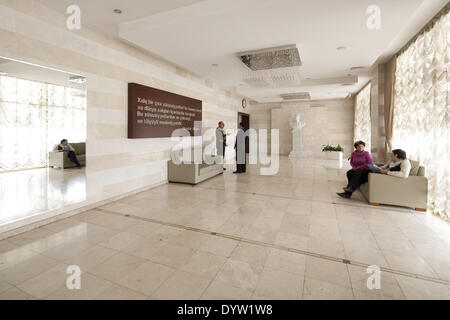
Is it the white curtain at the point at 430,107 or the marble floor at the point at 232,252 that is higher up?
the white curtain at the point at 430,107

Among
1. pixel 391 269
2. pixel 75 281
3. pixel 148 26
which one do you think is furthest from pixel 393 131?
pixel 75 281

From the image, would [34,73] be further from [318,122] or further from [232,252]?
[318,122]

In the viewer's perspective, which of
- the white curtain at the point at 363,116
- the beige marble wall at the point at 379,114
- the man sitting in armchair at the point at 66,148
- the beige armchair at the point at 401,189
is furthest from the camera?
the white curtain at the point at 363,116

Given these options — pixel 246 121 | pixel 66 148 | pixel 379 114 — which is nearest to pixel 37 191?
pixel 66 148

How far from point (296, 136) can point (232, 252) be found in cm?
1122

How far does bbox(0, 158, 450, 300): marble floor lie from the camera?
193 cm

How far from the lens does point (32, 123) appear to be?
215 inches

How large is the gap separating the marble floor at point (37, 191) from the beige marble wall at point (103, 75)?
0.63 metres

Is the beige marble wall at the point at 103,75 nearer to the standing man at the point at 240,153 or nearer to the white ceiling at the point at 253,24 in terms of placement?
the white ceiling at the point at 253,24

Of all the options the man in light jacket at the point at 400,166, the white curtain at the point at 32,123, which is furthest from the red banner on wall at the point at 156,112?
the man in light jacket at the point at 400,166

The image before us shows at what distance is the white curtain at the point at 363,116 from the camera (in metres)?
9.09

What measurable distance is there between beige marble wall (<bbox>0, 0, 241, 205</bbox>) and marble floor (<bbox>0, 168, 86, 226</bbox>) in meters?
0.63

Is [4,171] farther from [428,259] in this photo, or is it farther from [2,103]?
[428,259]

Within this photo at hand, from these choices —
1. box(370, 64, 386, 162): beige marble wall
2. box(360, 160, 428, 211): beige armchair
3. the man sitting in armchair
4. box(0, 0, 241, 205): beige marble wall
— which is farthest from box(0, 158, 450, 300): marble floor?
box(370, 64, 386, 162): beige marble wall
